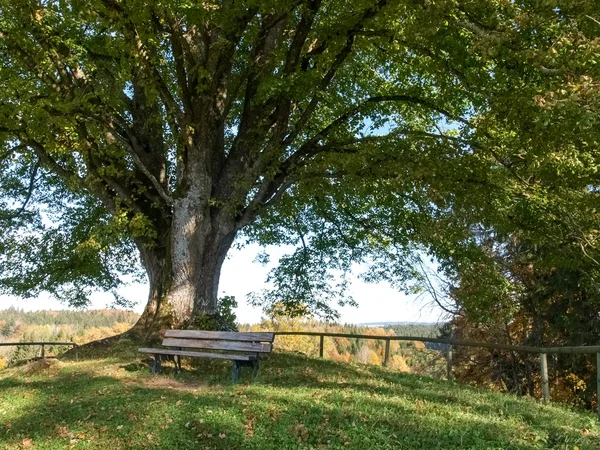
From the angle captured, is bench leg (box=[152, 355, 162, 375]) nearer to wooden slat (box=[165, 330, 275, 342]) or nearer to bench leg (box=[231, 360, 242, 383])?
wooden slat (box=[165, 330, 275, 342])

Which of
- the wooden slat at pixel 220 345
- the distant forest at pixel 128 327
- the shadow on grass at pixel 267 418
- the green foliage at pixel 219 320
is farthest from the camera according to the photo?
the distant forest at pixel 128 327

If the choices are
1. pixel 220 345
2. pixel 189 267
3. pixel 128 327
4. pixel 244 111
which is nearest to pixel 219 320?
pixel 189 267

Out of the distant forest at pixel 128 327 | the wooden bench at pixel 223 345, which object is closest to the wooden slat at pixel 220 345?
the wooden bench at pixel 223 345

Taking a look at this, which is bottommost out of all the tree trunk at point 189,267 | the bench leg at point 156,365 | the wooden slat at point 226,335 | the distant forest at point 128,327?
the distant forest at point 128,327

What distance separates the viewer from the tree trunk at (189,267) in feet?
33.0

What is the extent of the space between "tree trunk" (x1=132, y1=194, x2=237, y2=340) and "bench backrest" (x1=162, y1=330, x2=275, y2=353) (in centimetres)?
134

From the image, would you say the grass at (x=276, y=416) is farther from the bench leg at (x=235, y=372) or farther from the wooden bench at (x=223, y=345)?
the wooden bench at (x=223, y=345)

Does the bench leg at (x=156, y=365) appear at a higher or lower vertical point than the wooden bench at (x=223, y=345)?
lower

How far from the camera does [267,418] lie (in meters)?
5.45

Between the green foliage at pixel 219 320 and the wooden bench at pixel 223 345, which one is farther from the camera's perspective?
the green foliage at pixel 219 320

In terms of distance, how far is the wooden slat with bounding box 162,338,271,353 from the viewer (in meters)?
7.77

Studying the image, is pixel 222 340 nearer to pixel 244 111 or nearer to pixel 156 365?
pixel 156 365

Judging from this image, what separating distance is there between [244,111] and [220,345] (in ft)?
17.9

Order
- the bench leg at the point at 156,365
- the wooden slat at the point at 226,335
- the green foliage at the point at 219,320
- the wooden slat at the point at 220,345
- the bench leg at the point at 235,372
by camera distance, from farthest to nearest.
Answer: the green foliage at the point at 219,320 → the bench leg at the point at 156,365 → the wooden slat at the point at 226,335 → the wooden slat at the point at 220,345 → the bench leg at the point at 235,372
